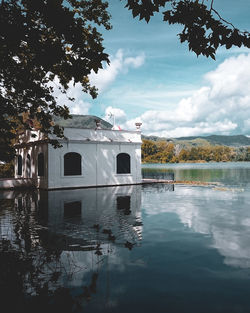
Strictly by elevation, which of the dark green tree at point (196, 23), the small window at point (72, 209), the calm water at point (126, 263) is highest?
the dark green tree at point (196, 23)

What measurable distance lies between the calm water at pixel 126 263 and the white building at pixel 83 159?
36.2 feet

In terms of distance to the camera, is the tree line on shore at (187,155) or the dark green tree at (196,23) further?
the tree line on shore at (187,155)

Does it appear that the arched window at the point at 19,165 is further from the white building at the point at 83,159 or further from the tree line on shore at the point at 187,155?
the tree line on shore at the point at 187,155

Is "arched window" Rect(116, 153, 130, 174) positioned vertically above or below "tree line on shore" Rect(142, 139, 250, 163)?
below

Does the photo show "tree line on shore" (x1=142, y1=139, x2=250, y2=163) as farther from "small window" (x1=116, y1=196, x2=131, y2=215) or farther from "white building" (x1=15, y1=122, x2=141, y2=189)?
"small window" (x1=116, y1=196, x2=131, y2=215)

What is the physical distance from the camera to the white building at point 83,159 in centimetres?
2228

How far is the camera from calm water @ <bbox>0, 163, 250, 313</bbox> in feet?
14.6

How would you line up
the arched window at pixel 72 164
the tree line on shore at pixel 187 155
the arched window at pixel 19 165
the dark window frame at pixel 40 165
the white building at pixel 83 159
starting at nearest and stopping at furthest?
the white building at pixel 83 159
the arched window at pixel 72 164
the dark window frame at pixel 40 165
the arched window at pixel 19 165
the tree line on shore at pixel 187 155

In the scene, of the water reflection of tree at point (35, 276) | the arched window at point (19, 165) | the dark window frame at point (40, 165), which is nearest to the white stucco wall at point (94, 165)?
the dark window frame at point (40, 165)

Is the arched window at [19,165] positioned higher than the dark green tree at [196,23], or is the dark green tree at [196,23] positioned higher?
the dark green tree at [196,23]

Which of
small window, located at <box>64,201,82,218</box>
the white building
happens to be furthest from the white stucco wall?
small window, located at <box>64,201,82,218</box>

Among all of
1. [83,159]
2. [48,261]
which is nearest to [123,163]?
[83,159]

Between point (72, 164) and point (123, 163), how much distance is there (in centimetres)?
542

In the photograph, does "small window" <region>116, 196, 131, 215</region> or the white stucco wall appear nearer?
"small window" <region>116, 196, 131, 215</region>
